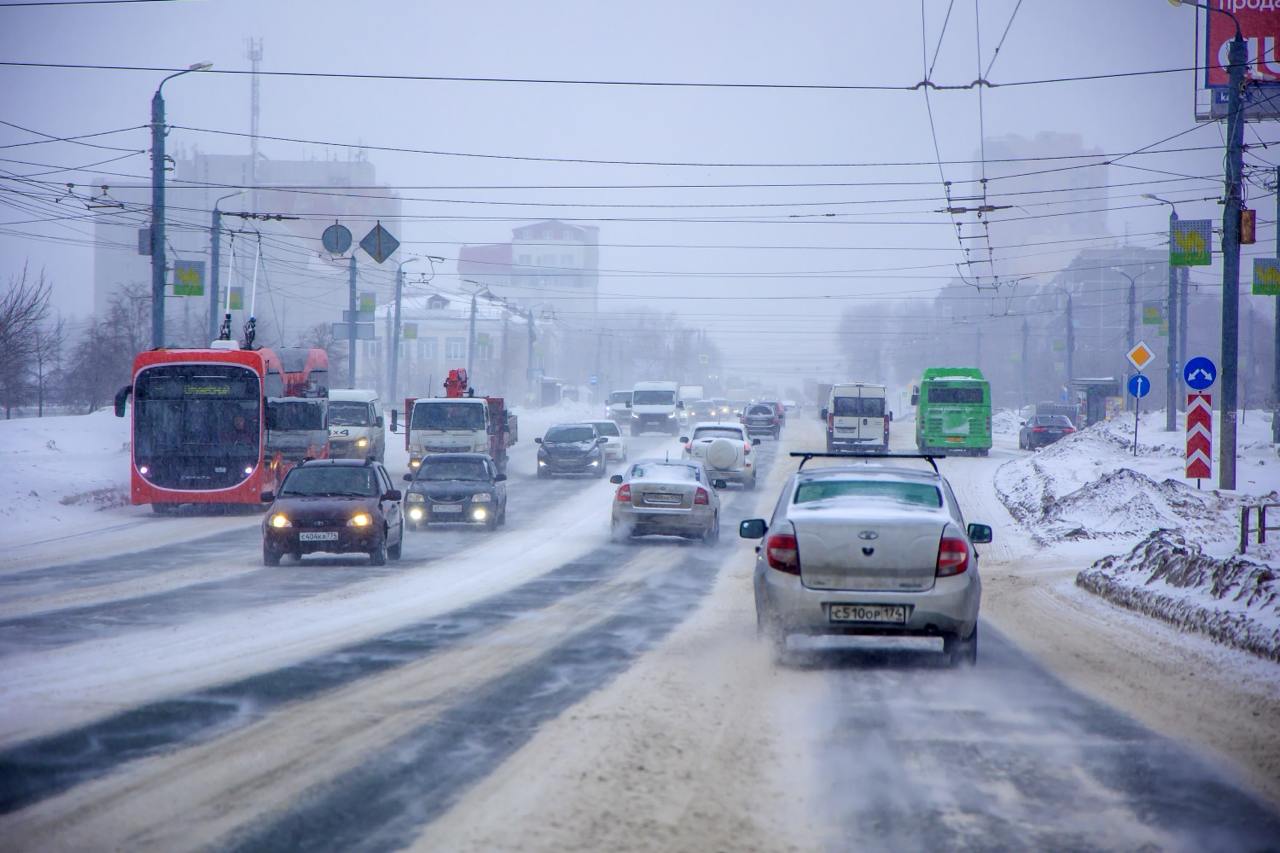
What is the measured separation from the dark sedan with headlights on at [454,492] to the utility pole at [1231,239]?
13859 millimetres

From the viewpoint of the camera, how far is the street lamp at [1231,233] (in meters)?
26.5

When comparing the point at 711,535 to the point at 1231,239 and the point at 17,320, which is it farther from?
the point at 17,320

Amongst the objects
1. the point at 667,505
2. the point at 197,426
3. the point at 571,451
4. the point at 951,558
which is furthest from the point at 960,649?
the point at 571,451

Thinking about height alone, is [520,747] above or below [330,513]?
below

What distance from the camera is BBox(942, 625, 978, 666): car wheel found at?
1102 cm

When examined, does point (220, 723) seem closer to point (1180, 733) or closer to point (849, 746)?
point (849, 746)

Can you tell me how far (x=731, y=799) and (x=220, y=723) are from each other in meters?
3.33

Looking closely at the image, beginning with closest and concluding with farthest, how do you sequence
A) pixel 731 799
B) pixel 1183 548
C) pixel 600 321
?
pixel 731 799
pixel 1183 548
pixel 600 321

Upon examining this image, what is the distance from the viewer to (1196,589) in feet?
49.2

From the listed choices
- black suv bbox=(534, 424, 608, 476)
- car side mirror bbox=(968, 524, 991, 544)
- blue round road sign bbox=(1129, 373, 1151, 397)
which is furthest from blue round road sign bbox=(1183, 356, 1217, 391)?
black suv bbox=(534, 424, 608, 476)

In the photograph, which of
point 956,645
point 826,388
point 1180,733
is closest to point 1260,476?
point 956,645

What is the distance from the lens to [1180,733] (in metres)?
8.41

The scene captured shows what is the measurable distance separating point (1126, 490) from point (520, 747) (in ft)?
75.2

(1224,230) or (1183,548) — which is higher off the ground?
(1224,230)
